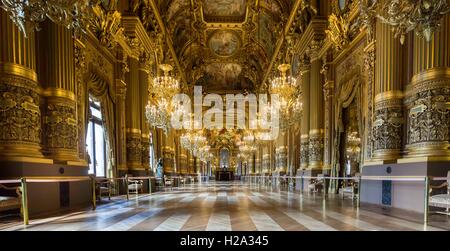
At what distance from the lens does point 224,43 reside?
26609mm

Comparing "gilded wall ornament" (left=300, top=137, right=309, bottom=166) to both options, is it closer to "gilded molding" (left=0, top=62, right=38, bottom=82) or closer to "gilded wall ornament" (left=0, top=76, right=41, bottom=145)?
"gilded wall ornament" (left=0, top=76, right=41, bottom=145)

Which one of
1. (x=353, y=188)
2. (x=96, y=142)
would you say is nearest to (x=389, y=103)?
(x=353, y=188)

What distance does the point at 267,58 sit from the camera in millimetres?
26328

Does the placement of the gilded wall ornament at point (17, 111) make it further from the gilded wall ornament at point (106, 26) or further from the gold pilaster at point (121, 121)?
the gold pilaster at point (121, 121)

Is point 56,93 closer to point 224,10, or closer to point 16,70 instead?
point 16,70

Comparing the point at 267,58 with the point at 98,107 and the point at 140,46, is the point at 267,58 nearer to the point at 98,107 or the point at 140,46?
the point at 140,46

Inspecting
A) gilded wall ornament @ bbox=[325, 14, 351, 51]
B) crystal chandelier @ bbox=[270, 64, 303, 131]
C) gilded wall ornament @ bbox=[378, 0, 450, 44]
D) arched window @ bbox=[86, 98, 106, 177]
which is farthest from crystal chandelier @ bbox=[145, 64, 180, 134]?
gilded wall ornament @ bbox=[378, 0, 450, 44]

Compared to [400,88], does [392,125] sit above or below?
below

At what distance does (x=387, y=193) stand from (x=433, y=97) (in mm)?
2627

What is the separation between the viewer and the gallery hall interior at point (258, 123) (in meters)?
4.94

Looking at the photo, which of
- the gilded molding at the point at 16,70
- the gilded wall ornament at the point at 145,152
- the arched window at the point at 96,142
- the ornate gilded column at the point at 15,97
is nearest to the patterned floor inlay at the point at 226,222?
the ornate gilded column at the point at 15,97

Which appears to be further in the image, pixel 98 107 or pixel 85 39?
pixel 98 107
